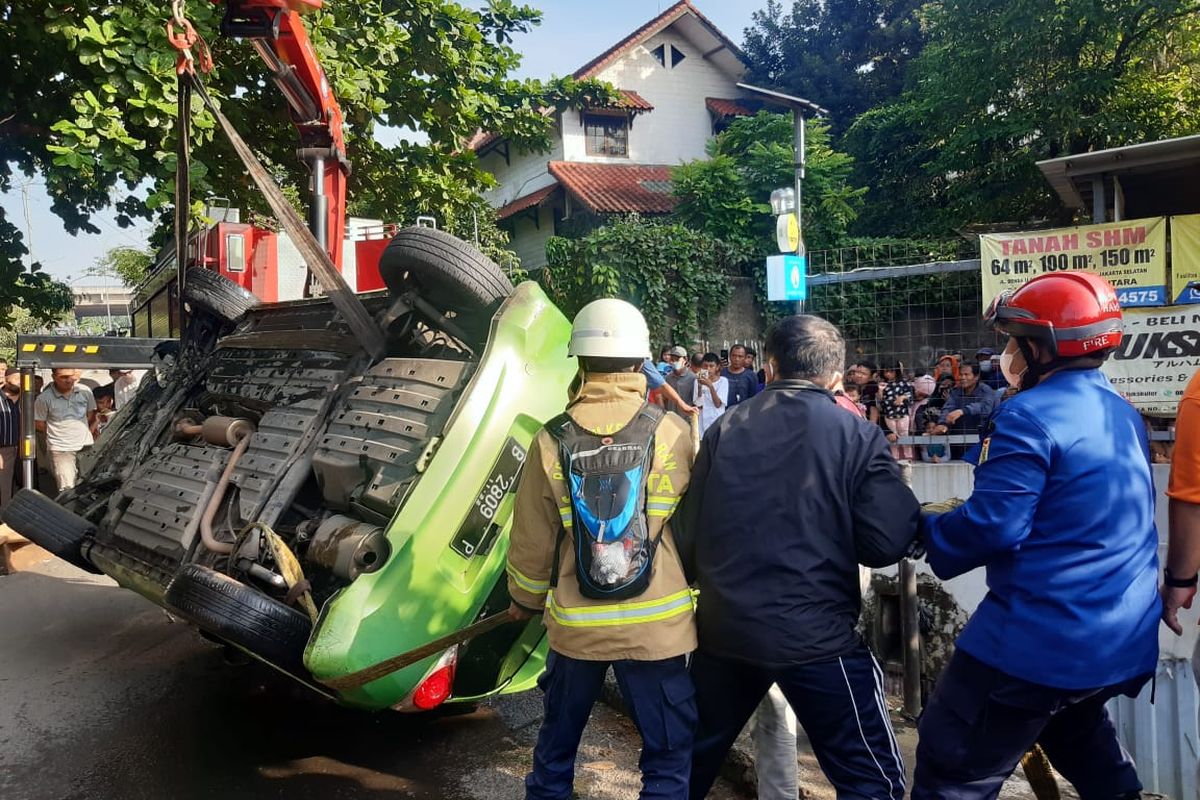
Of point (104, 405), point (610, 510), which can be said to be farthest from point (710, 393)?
point (104, 405)

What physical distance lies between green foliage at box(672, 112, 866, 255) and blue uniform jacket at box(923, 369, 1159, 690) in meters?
13.5

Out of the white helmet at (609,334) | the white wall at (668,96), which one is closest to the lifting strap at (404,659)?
the white helmet at (609,334)

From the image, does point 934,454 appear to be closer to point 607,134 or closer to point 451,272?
point 451,272

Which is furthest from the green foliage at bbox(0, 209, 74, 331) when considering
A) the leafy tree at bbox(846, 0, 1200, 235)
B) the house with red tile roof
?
the leafy tree at bbox(846, 0, 1200, 235)

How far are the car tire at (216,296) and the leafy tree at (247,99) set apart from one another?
2.01 m

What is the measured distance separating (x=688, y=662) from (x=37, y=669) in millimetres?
4006

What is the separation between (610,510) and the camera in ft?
7.68

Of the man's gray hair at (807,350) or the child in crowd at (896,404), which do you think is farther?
the child in crowd at (896,404)

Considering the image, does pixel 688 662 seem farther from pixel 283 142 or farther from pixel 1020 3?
pixel 1020 3

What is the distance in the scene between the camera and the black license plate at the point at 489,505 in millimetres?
3043

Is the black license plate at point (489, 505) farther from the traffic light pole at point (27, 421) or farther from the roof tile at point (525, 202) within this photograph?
the roof tile at point (525, 202)

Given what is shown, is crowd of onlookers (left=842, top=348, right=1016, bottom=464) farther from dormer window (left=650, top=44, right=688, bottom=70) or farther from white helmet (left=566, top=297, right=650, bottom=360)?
dormer window (left=650, top=44, right=688, bottom=70)

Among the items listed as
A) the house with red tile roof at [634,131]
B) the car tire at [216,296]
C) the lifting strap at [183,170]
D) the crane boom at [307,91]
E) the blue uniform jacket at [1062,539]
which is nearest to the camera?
the blue uniform jacket at [1062,539]

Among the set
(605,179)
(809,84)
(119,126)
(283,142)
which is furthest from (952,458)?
(809,84)
